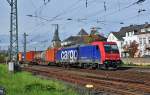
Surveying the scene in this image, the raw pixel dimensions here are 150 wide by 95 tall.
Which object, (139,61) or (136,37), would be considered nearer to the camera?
(139,61)

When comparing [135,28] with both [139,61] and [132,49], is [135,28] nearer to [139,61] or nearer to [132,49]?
[132,49]

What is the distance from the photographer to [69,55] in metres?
53.5

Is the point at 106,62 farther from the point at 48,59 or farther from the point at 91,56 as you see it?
the point at 48,59

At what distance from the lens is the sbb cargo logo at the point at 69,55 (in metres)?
50.5

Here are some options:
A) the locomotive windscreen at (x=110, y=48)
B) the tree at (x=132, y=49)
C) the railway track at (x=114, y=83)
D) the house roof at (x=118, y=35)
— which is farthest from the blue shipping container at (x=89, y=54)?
the house roof at (x=118, y=35)

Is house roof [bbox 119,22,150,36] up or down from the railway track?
up

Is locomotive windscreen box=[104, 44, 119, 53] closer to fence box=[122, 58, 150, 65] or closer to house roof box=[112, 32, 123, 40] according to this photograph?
fence box=[122, 58, 150, 65]

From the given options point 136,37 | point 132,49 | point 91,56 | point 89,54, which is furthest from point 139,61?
point 136,37

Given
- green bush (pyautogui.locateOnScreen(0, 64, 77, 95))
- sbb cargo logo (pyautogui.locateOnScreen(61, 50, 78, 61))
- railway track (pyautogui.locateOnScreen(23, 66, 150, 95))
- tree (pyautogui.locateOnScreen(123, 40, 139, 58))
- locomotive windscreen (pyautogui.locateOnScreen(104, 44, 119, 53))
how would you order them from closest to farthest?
1. green bush (pyautogui.locateOnScreen(0, 64, 77, 95))
2. railway track (pyautogui.locateOnScreen(23, 66, 150, 95))
3. locomotive windscreen (pyautogui.locateOnScreen(104, 44, 119, 53))
4. sbb cargo logo (pyautogui.locateOnScreen(61, 50, 78, 61))
5. tree (pyautogui.locateOnScreen(123, 40, 139, 58))

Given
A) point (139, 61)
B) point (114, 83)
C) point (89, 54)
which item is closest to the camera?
point (114, 83)

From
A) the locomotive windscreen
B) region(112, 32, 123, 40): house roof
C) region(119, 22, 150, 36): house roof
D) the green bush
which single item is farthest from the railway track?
region(112, 32, 123, 40): house roof

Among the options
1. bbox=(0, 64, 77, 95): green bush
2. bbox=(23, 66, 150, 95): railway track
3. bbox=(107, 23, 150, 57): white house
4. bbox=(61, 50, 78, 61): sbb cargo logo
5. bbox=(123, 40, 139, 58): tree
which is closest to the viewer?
bbox=(0, 64, 77, 95): green bush

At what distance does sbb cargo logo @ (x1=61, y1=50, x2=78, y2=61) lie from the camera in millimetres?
50541

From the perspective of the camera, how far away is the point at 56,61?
62.6 metres
